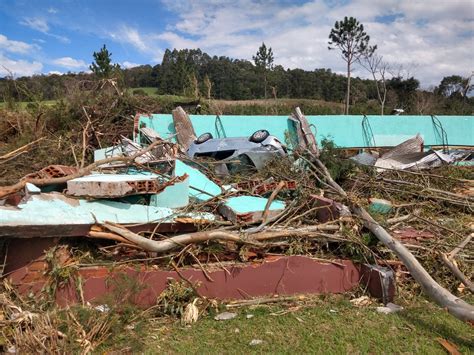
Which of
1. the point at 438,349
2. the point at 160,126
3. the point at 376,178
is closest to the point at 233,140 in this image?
the point at 160,126

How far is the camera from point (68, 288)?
347 cm

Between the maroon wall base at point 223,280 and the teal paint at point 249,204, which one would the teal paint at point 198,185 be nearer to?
the teal paint at point 249,204

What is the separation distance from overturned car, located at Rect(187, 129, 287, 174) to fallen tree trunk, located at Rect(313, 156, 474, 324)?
2139 millimetres

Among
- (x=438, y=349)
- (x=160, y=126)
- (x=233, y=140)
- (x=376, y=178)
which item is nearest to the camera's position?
(x=438, y=349)

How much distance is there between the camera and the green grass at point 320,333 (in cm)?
305

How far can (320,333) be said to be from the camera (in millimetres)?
3240

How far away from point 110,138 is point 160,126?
47.5 inches

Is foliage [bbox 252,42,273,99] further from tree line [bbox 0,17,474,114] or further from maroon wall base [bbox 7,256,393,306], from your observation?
maroon wall base [bbox 7,256,393,306]

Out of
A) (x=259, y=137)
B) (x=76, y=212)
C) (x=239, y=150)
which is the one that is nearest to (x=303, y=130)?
(x=259, y=137)

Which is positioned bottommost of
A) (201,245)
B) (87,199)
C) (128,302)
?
(128,302)

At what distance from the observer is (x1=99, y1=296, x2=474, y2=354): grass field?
3037 mm

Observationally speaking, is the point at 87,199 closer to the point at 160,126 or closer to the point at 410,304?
the point at 410,304

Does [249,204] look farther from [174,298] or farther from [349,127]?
[349,127]

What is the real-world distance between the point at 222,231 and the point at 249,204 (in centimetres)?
90
